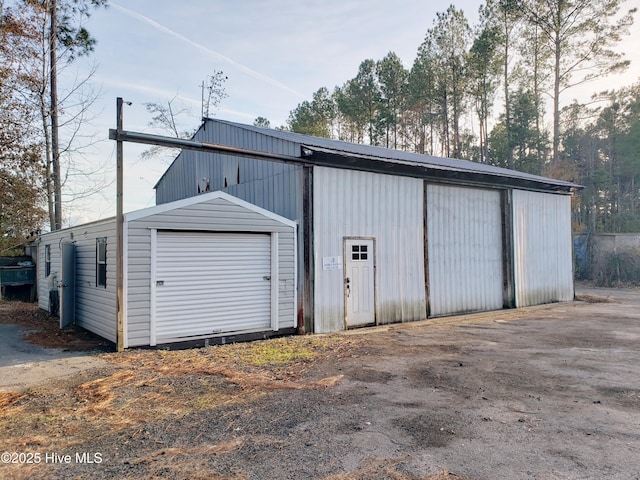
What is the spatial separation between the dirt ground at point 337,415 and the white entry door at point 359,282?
2006mm

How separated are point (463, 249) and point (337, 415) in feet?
28.0

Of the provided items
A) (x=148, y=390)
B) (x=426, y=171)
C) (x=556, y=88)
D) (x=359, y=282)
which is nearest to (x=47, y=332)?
(x=148, y=390)

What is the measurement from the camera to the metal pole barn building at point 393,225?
28.5ft

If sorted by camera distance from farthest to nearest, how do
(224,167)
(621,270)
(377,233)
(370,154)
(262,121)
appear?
1. (262,121)
2. (621,270)
3. (224,167)
4. (370,154)
5. (377,233)

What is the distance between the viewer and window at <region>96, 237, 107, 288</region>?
7.78 metres

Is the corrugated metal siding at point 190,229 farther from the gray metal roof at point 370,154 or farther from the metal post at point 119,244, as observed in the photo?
the gray metal roof at point 370,154

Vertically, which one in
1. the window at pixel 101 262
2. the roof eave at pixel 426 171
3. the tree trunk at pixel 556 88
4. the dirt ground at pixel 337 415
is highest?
the tree trunk at pixel 556 88

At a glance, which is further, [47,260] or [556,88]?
[556,88]

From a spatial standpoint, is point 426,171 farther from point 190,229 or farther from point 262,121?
point 262,121

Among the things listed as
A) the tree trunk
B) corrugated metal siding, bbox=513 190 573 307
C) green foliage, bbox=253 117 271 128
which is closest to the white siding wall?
corrugated metal siding, bbox=513 190 573 307

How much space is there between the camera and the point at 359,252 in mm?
9336

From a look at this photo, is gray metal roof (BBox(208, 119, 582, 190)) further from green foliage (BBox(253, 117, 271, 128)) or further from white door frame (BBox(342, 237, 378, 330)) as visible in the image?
green foliage (BBox(253, 117, 271, 128))

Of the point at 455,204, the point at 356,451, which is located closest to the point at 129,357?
the point at 356,451

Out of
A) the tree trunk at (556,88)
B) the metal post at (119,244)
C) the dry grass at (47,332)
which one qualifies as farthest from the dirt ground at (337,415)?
the tree trunk at (556,88)
